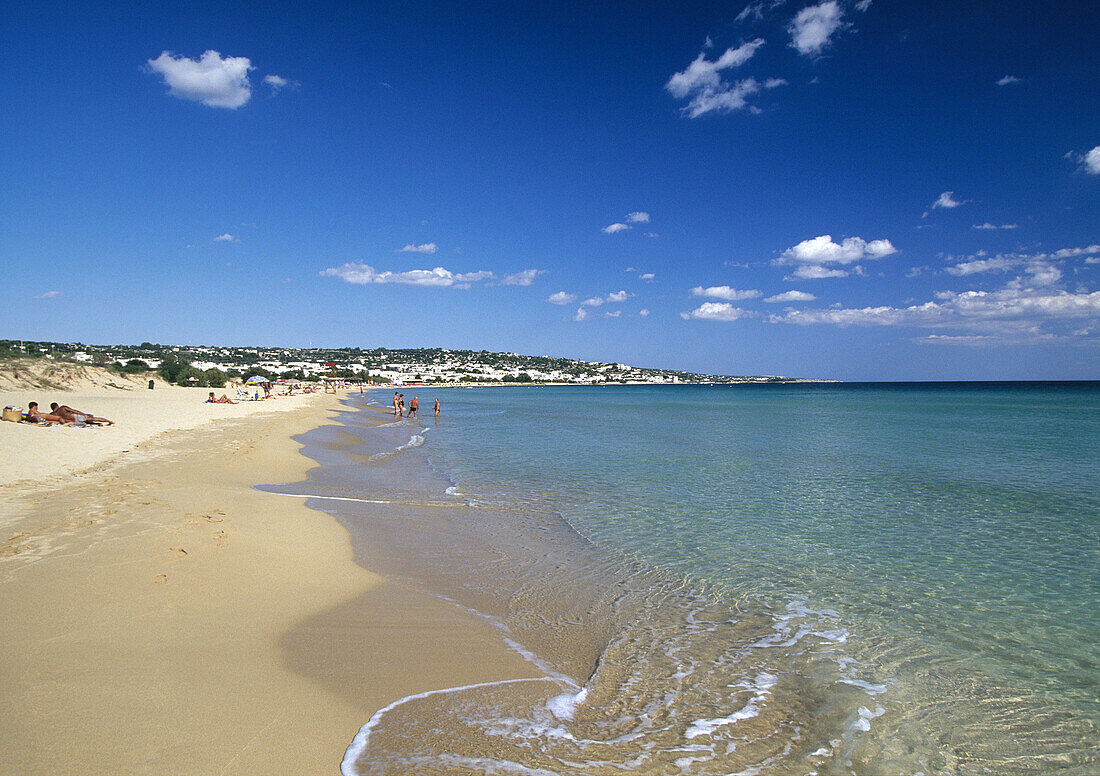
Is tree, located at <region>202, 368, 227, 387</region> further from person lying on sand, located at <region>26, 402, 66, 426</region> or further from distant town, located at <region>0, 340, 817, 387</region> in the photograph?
person lying on sand, located at <region>26, 402, 66, 426</region>

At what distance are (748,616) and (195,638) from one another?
5.69 m

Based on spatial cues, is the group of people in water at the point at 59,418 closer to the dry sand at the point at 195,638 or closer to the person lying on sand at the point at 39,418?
the person lying on sand at the point at 39,418

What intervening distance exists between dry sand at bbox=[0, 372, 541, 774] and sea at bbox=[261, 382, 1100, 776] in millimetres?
460

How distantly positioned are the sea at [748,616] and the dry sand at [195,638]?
0.46 meters

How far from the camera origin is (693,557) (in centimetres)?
864

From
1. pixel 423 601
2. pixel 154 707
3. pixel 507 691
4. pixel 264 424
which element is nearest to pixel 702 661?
pixel 507 691

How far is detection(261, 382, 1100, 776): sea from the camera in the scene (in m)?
3.97

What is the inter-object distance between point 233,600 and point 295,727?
2677 millimetres

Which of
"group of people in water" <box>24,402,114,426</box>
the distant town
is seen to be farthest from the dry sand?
the distant town

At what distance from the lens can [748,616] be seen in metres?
6.51

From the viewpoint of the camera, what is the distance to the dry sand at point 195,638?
3514mm

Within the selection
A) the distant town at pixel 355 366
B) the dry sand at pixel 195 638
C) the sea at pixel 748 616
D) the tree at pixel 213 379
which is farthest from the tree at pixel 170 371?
the dry sand at pixel 195 638

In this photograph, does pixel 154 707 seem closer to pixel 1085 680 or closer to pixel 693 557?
pixel 693 557

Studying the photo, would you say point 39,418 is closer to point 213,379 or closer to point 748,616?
point 748,616
